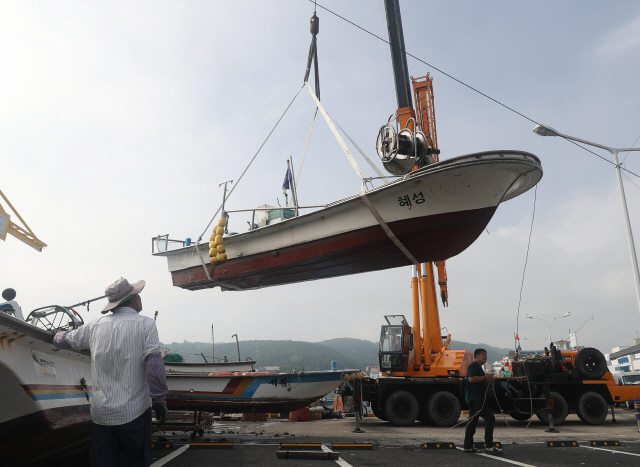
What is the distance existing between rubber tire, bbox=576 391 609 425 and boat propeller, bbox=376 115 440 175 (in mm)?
8368

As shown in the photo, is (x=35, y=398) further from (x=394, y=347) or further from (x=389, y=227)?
(x=394, y=347)

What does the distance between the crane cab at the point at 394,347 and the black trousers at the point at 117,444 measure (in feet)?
36.5

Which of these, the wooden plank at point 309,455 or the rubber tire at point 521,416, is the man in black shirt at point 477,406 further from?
the rubber tire at point 521,416

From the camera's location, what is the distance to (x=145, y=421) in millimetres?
3113

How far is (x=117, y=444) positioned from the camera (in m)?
3.03

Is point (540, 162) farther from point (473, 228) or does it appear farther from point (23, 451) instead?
point (23, 451)

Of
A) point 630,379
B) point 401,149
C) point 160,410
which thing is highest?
point 401,149

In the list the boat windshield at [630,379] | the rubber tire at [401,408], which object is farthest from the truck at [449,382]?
the boat windshield at [630,379]

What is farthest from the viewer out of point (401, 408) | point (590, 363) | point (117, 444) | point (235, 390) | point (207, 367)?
point (590, 363)

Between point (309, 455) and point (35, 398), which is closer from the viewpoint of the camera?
point (35, 398)

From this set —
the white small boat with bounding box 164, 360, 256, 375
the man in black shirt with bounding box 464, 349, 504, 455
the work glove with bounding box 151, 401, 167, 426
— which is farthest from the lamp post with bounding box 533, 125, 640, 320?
the work glove with bounding box 151, 401, 167, 426

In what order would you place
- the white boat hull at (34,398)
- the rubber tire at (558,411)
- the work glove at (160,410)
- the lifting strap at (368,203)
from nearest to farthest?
the white boat hull at (34,398)
the work glove at (160,410)
the lifting strap at (368,203)
the rubber tire at (558,411)

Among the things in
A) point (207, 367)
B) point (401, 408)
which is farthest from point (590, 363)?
point (207, 367)

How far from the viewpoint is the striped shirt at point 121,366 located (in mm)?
3025
